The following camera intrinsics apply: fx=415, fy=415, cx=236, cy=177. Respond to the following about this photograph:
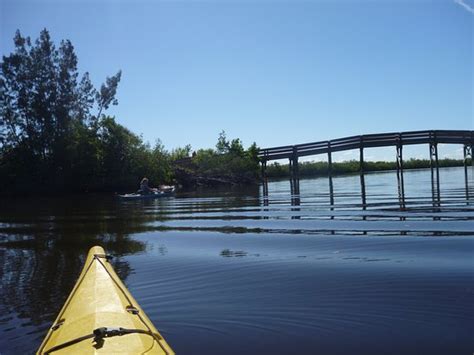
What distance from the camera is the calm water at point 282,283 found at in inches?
206

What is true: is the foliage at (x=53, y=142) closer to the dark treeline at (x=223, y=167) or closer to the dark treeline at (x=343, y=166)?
the dark treeline at (x=223, y=167)

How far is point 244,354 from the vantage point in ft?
15.7

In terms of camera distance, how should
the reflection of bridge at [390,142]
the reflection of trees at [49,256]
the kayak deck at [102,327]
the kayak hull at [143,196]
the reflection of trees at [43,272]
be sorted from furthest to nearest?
the reflection of bridge at [390,142]
the kayak hull at [143,196]
the reflection of trees at [49,256]
the reflection of trees at [43,272]
the kayak deck at [102,327]

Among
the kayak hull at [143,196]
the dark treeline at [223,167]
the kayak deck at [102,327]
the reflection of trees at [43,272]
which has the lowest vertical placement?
the reflection of trees at [43,272]

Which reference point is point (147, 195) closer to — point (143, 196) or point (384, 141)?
point (143, 196)

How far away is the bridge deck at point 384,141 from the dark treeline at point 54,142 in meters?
18.3

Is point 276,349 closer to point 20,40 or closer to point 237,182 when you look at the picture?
point 237,182

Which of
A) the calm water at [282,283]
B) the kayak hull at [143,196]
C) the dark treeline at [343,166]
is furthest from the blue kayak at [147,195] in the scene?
the dark treeline at [343,166]

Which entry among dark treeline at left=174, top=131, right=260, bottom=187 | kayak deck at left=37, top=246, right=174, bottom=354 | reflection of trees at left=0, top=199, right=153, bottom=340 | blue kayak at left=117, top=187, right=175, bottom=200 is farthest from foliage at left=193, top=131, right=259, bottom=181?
kayak deck at left=37, top=246, right=174, bottom=354

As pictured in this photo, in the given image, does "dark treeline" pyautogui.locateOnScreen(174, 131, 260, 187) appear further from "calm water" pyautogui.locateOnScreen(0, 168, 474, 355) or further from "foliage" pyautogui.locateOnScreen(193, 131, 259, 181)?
"calm water" pyautogui.locateOnScreen(0, 168, 474, 355)

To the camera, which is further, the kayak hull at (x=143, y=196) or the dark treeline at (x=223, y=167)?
the dark treeline at (x=223, y=167)

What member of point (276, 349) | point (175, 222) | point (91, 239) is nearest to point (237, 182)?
point (175, 222)

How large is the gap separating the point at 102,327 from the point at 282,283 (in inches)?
168

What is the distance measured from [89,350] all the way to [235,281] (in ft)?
14.9
